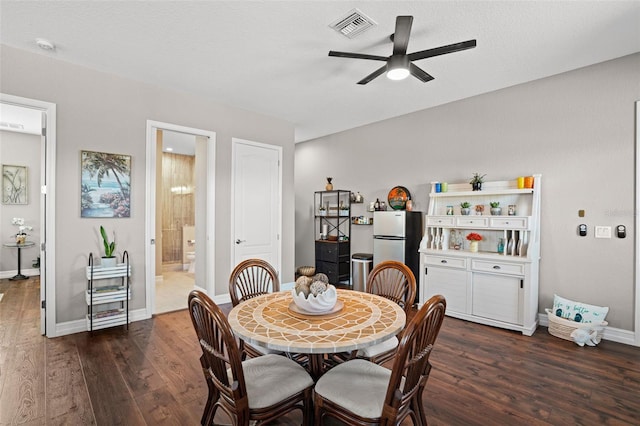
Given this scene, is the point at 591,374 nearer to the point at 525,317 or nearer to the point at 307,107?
the point at 525,317

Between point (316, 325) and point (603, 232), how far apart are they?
3.43m

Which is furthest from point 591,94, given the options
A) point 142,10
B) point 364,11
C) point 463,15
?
point 142,10

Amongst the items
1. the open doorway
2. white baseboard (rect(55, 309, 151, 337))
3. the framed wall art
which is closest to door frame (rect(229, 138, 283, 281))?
white baseboard (rect(55, 309, 151, 337))

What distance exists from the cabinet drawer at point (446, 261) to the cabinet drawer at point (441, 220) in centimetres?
45

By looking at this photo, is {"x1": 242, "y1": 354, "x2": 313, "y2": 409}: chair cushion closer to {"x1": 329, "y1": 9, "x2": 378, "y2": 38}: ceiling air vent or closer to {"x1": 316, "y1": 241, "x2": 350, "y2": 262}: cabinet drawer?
{"x1": 329, "y1": 9, "x2": 378, "y2": 38}: ceiling air vent

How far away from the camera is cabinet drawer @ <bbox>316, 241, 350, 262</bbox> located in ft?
18.8

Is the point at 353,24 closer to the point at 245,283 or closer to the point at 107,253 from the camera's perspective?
the point at 245,283

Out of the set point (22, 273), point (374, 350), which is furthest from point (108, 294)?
point (22, 273)

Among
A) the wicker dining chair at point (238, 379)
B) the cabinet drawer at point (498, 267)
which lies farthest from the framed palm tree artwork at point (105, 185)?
the cabinet drawer at point (498, 267)

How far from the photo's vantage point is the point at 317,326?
1693 mm

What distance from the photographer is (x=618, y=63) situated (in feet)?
10.6

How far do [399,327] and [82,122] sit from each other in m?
3.82

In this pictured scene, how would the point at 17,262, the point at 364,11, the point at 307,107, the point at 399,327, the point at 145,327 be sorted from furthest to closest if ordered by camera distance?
the point at 17,262 < the point at 307,107 < the point at 145,327 < the point at 364,11 < the point at 399,327

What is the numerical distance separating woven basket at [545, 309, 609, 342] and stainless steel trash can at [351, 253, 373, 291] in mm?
2479
